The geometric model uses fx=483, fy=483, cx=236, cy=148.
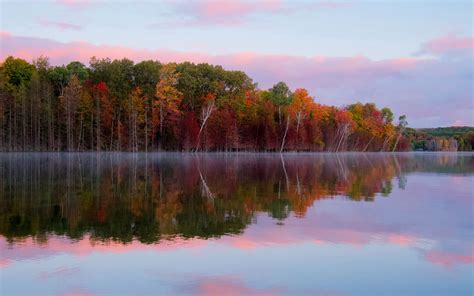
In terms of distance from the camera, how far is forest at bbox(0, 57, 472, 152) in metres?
70.1

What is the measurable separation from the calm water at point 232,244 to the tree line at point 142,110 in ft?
184

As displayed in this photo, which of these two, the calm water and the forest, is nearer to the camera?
the calm water

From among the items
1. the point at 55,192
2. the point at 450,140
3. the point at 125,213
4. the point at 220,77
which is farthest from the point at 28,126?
the point at 450,140

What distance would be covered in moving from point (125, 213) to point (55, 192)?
6.07m

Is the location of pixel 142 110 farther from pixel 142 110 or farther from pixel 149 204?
pixel 149 204

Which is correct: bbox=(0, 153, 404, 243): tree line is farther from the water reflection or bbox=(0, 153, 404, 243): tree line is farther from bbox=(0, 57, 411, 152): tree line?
bbox=(0, 57, 411, 152): tree line

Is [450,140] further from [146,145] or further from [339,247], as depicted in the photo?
[339,247]

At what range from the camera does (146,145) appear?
241 feet

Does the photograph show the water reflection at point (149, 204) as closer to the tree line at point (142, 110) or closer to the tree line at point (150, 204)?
the tree line at point (150, 204)

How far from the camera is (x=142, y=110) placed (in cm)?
7475

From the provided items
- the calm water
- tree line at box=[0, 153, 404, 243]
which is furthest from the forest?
the calm water

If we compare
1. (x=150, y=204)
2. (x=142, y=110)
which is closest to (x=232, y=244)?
(x=150, y=204)

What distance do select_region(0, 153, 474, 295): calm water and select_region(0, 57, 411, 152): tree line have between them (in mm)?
56037

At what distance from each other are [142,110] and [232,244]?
66941 millimetres
